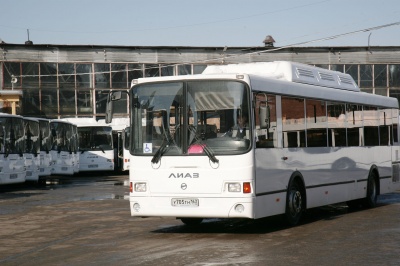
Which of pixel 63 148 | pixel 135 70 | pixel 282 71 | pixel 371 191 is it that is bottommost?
pixel 371 191

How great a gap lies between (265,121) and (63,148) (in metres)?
30.8

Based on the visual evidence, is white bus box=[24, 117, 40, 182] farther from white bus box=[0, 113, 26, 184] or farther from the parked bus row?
white bus box=[0, 113, 26, 184]

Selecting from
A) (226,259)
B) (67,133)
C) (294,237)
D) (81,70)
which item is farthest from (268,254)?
(81,70)

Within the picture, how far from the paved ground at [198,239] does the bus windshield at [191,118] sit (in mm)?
1528

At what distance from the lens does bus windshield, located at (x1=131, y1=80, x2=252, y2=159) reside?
14.1 m

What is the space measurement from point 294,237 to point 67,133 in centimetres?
3278

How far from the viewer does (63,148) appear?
44.2m

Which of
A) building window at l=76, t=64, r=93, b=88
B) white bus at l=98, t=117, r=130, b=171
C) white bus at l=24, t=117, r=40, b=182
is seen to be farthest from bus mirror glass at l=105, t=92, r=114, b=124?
building window at l=76, t=64, r=93, b=88

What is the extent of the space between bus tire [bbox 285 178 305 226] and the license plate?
2.15 meters

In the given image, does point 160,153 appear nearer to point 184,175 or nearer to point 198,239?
point 184,175

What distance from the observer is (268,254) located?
11.5 meters

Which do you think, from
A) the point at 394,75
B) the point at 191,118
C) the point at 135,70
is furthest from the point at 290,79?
the point at 394,75

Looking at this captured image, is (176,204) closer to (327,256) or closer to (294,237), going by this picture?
(294,237)

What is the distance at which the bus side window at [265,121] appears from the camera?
47.4 ft
